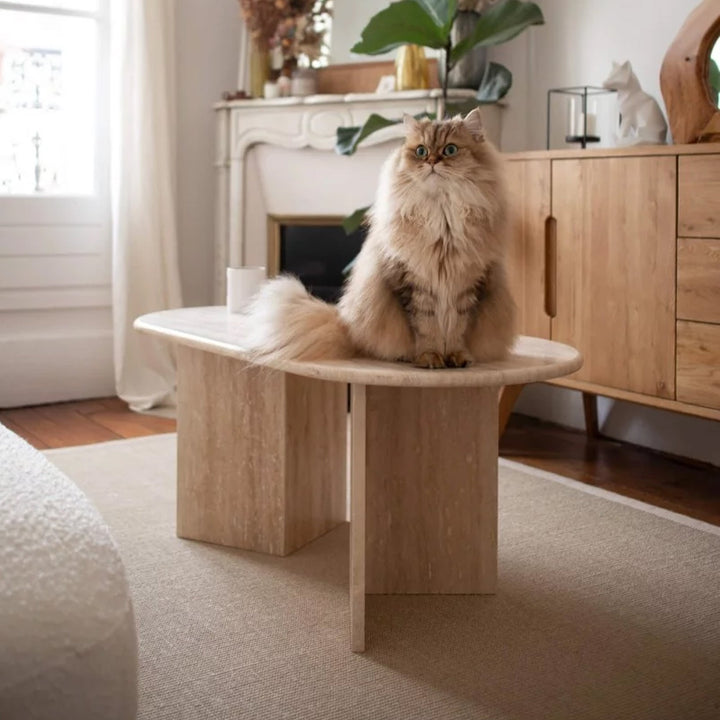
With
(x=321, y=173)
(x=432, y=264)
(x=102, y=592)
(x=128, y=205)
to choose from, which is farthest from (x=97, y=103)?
(x=102, y=592)

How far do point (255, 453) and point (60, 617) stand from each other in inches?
60.0

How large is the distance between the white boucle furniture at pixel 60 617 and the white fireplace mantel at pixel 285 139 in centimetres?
294

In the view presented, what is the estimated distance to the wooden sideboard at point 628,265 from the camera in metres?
2.67

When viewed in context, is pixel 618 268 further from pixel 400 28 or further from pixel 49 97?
pixel 49 97

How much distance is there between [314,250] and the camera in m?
4.19

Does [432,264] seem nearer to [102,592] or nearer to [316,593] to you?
[316,593]

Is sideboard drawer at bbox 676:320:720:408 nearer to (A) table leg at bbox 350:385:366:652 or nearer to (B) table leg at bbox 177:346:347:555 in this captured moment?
(B) table leg at bbox 177:346:347:555

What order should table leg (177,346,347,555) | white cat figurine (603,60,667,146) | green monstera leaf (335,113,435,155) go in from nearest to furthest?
table leg (177,346,347,555) → white cat figurine (603,60,667,146) → green monstera leaf (335,113,435,155)

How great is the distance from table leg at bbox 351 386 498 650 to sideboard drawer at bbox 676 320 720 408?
846mm

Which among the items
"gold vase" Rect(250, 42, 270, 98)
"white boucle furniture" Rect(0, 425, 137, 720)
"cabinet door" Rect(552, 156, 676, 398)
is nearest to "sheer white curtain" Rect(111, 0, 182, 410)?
"gold vase" Rect(250, 42, 270, 98)

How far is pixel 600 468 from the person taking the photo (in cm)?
318

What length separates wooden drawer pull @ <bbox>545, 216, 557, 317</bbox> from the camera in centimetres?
312

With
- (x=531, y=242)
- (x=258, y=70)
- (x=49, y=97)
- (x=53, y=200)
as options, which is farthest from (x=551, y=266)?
(x=49, y=97)

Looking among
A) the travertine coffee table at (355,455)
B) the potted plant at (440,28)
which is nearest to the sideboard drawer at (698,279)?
the travertine coffee table at (355,455)
